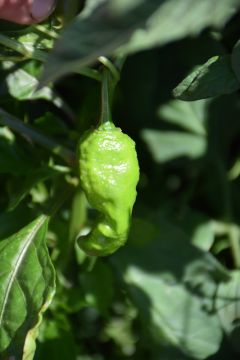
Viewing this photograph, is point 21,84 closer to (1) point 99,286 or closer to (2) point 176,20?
(1) point 99,286

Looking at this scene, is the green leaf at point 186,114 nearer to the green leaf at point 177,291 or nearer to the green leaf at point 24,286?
the green leaf at point 177,291

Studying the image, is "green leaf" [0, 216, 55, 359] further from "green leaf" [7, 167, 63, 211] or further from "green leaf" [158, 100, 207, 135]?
"green leaf" [158, 100, 207, 135]

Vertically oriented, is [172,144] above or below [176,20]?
below

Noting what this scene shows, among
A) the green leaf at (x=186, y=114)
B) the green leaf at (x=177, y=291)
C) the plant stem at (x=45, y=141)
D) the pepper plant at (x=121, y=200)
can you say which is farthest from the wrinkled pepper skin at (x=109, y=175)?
the green leaf at (x=186, y=114)

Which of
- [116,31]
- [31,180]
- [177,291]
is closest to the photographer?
[116,31]

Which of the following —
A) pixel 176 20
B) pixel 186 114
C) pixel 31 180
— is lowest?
pixel 186 114

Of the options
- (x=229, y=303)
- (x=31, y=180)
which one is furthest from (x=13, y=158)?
(x=229, y=303)
